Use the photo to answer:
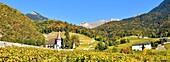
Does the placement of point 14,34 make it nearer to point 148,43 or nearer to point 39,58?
point 148,43

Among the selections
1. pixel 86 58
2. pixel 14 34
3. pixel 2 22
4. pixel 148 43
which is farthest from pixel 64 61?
pixel 2 22

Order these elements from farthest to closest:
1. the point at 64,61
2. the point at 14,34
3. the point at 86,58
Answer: the point at 14,34 < the point at 86,58 < the point at 64,61

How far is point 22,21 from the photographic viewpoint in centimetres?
17600

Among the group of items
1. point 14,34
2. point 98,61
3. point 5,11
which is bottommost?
point 98,61

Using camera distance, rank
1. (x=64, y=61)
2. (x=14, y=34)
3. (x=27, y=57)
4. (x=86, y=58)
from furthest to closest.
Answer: (x=14, y=34) < (x=86, y=58) < (x=64, y=61) < (x=27, y=57)

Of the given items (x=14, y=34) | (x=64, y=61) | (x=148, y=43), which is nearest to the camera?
(x=64, y=61)

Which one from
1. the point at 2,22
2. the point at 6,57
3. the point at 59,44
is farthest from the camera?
the point at 2,22

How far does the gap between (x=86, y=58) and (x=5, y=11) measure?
140370 mm

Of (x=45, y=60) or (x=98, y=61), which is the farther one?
(x=98, y=61)

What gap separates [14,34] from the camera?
463ft

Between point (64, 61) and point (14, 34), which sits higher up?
point (14, 34)

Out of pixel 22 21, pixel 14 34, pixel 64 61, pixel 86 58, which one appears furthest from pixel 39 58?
pixel 22 21

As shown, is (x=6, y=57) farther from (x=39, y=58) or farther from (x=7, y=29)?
(x=7, y=29)

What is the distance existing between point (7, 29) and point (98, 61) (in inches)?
4359
